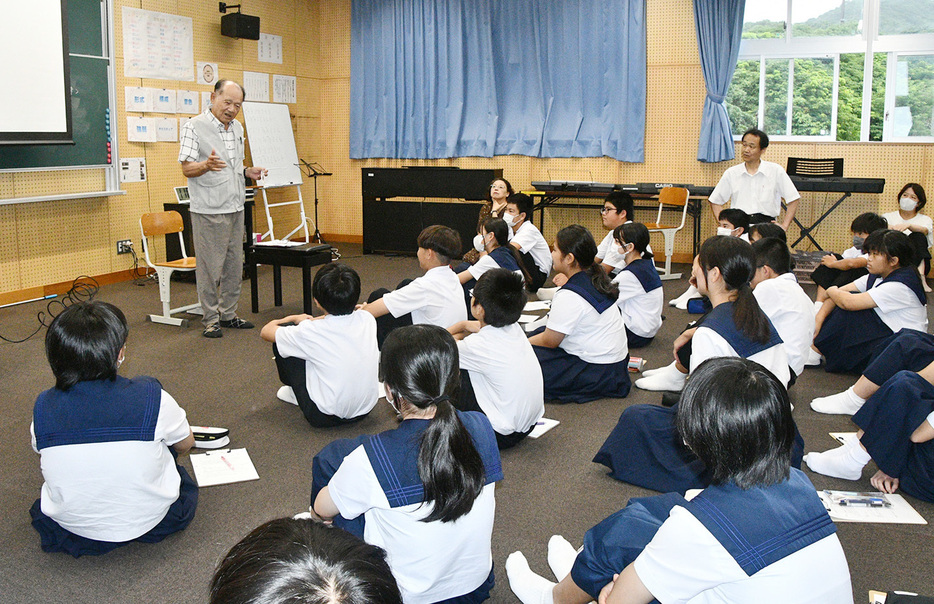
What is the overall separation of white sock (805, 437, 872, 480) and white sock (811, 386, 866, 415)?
2.31 ft

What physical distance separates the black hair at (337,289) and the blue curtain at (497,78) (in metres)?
5.26

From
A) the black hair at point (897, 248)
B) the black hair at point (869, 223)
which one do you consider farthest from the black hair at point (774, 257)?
the black hair at point (869, 223)

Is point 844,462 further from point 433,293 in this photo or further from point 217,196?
point 217,196

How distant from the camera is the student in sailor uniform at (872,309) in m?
3.85

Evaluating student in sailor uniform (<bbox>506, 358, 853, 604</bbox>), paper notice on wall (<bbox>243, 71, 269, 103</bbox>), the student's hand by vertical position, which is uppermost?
paper notice on wall (<bbox>243, 71, 269, 103</bbox>)

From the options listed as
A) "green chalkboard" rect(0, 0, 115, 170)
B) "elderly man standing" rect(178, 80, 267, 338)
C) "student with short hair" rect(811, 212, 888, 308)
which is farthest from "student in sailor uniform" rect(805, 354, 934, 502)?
"green chalkboard" rect(0, 0, 115, 170)

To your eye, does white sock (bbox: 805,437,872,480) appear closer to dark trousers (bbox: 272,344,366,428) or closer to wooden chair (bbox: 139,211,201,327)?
dark trousers (bbox: 272,344,366,428)

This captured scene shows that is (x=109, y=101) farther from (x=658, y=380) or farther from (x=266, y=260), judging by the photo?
(x=658, y=380)

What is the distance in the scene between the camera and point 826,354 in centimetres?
443

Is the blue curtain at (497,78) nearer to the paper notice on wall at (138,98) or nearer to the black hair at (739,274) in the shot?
the paper notice on wall at (138,98)

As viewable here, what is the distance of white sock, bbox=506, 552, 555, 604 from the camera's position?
2.14 m

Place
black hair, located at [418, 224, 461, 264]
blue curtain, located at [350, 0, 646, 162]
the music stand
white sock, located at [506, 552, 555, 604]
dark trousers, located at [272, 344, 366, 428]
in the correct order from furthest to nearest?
1. the music stand
2. blue curtain, located at [350, 0, 646, 162]
3. black hair, located at [418, 224, 461, 264]
4. dark trousers, located at [272, 344, 366, 428]
5. white sock, located at [506, 552, 555, 604]

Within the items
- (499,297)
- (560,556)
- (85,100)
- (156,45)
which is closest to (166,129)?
(156,45)

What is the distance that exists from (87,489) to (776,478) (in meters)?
1.84
